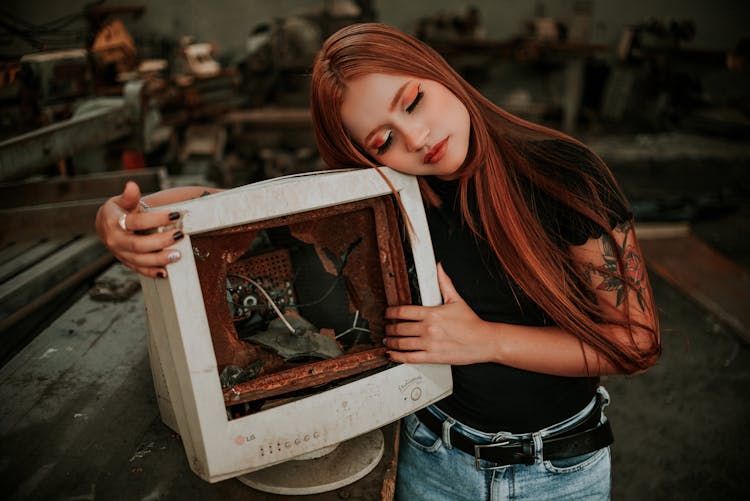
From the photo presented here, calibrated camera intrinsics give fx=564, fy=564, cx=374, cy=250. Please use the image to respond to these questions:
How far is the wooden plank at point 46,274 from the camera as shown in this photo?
1.52 meters

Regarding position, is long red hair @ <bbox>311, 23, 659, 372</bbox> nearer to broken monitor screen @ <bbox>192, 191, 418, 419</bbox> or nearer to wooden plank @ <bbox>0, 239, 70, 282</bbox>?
broken monitor screen @ <bbox>192, 191, 418, 419</bbox>

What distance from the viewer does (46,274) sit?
1662mm

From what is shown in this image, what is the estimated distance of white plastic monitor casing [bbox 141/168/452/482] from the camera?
2.93 ft

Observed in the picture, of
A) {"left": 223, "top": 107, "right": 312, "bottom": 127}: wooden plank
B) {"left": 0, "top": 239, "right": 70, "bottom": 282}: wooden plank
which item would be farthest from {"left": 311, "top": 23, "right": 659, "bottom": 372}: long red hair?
{"left": 223, "top": 107, "right": 312, "bottom": 127}: wooden plank

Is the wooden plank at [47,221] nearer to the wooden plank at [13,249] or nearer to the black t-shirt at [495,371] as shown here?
the wooden plank at [13,249]

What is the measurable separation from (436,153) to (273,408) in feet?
1.84

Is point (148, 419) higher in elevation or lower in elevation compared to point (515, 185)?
lower

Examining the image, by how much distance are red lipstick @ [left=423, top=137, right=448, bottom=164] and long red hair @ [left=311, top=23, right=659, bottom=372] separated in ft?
0.28

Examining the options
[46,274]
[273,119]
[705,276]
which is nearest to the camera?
[46,274]

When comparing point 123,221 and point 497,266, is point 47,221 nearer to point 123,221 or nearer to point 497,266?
point 123,221

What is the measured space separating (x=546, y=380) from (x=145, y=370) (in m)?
0.96

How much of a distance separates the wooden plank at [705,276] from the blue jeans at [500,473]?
4.42ft

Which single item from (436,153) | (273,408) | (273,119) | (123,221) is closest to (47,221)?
(123,221)

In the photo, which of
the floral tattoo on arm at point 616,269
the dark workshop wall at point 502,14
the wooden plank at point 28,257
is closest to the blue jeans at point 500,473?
the floral tattoo on arm at point 616,269
